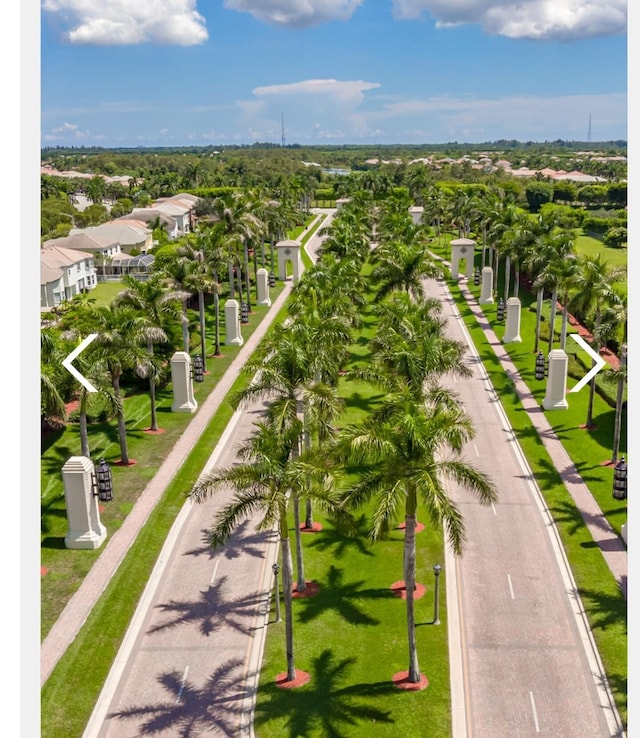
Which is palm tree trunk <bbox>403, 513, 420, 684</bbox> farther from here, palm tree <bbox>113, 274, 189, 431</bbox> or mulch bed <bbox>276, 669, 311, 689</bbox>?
palm tree <bbox>113, 274, 189, 431</bbox>

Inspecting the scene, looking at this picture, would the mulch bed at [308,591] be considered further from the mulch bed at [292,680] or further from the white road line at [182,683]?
the white road line at [182,683]

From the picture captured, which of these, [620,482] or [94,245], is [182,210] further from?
[620,482]

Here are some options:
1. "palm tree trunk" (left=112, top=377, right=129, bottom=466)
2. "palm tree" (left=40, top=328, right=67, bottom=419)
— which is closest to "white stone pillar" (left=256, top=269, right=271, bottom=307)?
"palm tree trunk" (left=112, top=377, right=129, bottom=466)

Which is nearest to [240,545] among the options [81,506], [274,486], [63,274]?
[81,506]

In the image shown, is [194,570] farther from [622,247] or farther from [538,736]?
[622,247]
